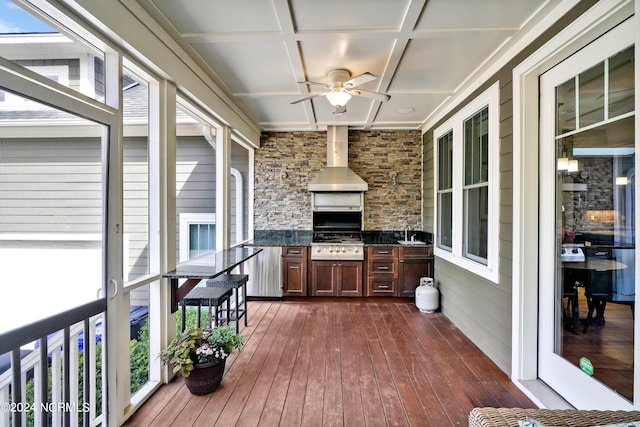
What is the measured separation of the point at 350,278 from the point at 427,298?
1.14 m

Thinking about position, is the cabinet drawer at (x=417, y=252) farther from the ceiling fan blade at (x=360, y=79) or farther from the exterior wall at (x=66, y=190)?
the exterior wall at (x=66, y=190)

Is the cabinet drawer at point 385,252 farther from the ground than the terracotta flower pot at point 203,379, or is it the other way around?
the cabinet drawer at point 385,252

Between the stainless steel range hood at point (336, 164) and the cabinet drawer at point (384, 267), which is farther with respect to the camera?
the stainless steel range hood at point (336, 164)

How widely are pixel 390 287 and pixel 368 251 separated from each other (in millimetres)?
651

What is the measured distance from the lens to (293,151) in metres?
5.18

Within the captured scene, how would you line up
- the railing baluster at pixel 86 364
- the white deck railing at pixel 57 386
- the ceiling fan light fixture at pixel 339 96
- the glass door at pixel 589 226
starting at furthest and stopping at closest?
the ceiling fan light fixture at pixel 339 96, the railing baluster at pixel 86 364, the glass door at pixel 589 226, the white deck railing at pixel 57 386

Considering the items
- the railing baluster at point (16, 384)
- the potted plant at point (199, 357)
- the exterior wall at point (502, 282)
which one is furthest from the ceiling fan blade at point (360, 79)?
the railing baluster at point (16, 384)

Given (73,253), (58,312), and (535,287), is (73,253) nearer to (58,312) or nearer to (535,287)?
(58,312)

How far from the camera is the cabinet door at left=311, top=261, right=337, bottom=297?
453 centimetres

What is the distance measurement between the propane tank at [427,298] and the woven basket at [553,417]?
2.88 meters

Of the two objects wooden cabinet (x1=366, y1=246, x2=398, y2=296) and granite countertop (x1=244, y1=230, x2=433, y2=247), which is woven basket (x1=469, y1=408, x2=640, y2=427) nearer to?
wooden cabinet (x1=366, y1=246, x2=398, y2=296)

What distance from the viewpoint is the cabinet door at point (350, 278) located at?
14.8ft

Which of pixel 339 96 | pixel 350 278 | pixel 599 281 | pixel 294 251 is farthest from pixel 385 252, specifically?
pixel 599 281

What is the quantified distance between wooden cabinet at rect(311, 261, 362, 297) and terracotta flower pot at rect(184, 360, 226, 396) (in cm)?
241
